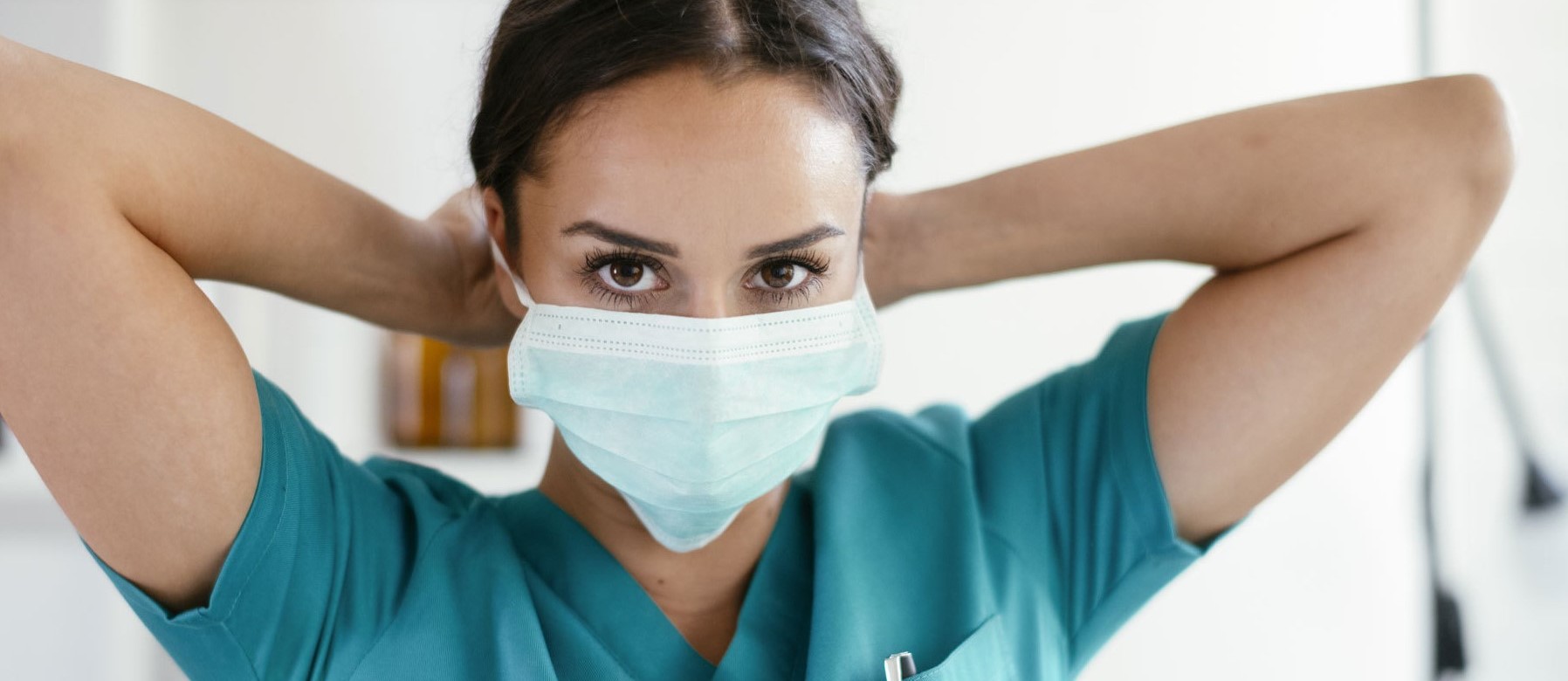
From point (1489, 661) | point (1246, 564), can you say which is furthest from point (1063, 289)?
point (1489, 661)

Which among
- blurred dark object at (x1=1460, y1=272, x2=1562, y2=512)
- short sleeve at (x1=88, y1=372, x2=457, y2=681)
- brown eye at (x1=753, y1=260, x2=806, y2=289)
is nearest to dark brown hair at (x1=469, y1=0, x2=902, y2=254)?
brown eye at (x1=753, y1=260, x2=806, y2=289)

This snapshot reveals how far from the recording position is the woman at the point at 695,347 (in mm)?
682

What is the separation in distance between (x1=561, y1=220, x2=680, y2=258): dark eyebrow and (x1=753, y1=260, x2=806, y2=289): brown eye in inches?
3.1

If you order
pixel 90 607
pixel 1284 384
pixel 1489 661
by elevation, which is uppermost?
pixel 1284 384

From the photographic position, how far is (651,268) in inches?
31.0

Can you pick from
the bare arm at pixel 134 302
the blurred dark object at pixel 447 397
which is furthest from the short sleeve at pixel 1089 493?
the blurred dark object at pixel 447 397

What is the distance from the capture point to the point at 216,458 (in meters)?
0.69

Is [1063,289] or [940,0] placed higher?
[940,0]

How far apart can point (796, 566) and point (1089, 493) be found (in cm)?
27

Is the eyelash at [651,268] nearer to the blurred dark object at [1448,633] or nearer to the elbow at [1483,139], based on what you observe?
the elbow at [1483,139]

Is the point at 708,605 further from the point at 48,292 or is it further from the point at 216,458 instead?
the point at 48,292

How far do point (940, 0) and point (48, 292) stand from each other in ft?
5.52

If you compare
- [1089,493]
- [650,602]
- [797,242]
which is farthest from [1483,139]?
[650,602]

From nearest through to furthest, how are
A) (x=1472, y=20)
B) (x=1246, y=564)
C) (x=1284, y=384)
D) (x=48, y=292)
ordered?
(x=48, y=292), (x=1284, y=384), (x=1472, y=20), (x=1246, y=564)
